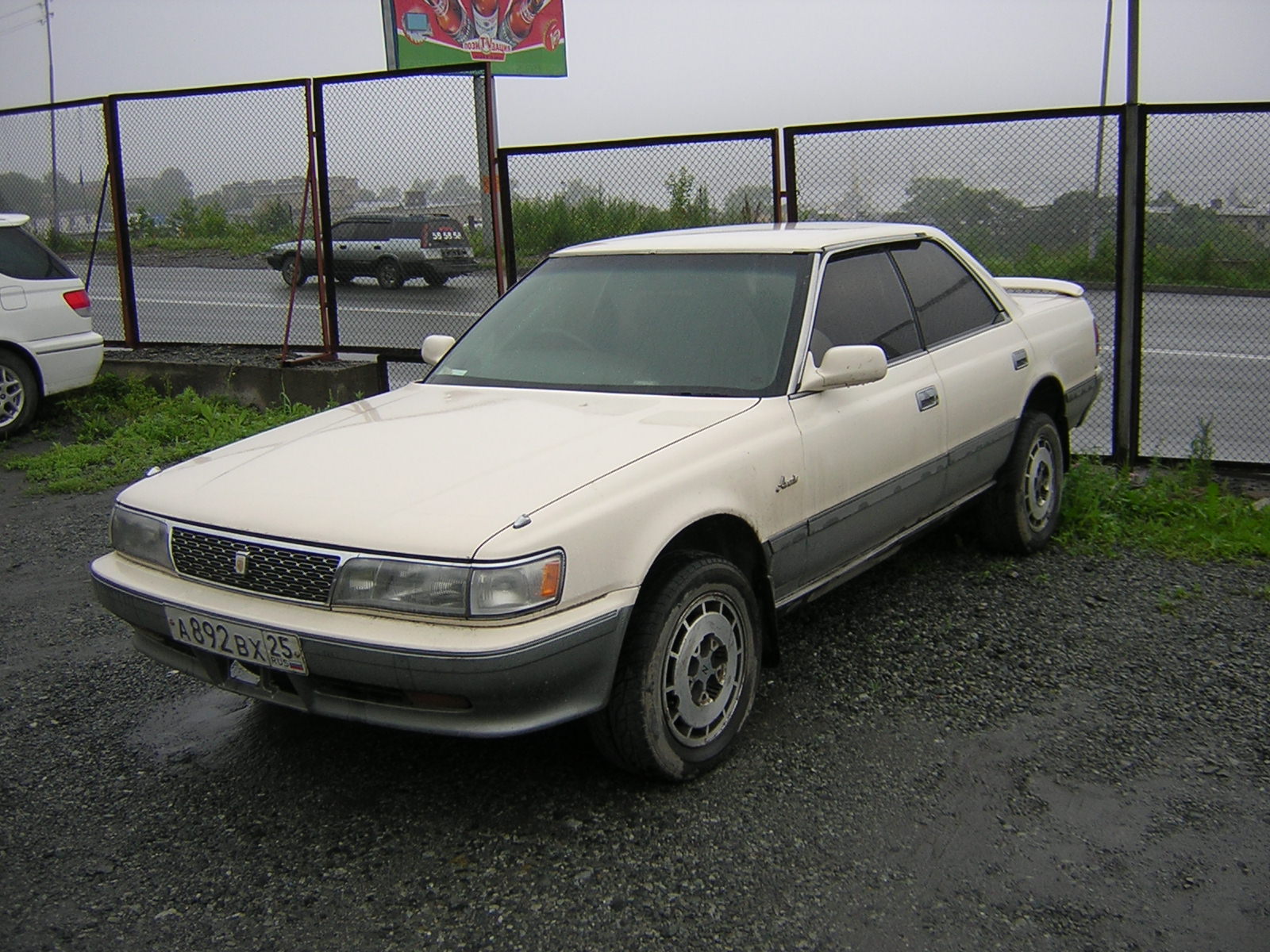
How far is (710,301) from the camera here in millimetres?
4422

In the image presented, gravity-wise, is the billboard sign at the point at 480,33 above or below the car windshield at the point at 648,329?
above

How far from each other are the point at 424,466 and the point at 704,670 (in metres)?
1.04

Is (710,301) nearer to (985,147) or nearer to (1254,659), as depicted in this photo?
(1254,659)

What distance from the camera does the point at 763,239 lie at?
469 centimetres

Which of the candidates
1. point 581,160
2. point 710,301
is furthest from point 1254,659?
point 581,160

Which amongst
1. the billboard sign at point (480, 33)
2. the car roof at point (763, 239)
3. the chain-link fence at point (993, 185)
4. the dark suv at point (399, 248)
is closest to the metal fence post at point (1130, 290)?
the chain-link fence at point (993, 185)

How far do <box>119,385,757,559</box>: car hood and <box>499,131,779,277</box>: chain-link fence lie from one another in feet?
13.4

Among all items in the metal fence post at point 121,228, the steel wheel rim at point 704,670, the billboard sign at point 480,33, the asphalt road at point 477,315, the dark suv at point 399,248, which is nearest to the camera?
the steel wheel rim at point 704,670

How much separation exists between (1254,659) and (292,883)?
3.49m

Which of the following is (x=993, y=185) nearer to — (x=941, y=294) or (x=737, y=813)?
(x=941, y=294)

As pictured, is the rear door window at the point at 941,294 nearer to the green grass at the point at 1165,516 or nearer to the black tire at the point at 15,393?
the green grass at the point at 1165,516

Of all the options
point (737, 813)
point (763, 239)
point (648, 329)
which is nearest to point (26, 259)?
point (648, 329)

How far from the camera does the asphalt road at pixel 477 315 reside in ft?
25.0

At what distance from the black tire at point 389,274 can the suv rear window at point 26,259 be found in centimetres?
238
